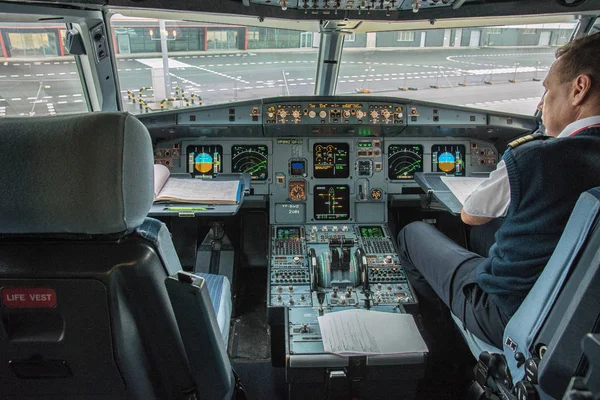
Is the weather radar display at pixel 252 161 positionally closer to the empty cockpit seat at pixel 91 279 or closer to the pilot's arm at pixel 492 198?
the pilot's arm at pixel 492 198

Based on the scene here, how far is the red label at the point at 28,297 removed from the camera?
3.55ft

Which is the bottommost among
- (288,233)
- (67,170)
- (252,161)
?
(288,233)

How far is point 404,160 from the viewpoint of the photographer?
3.32 m

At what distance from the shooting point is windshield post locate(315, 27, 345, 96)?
3.17 meters

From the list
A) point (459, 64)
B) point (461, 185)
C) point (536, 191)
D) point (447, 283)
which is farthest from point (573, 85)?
point (459, 64)

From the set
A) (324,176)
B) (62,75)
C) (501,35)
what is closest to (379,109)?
(324,176)

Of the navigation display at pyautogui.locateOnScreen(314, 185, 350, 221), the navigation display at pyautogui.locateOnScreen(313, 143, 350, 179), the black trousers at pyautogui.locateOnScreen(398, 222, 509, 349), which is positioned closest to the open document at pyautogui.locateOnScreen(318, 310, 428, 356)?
the black trousers at pyautogui.locateOnScreen(398, 222, 509, 349)

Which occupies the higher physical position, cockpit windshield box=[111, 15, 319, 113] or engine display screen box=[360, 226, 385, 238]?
cockpit windshield box=[111, 15, 319, 113]

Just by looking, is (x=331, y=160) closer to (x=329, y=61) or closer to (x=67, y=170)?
(x=329, y=61)

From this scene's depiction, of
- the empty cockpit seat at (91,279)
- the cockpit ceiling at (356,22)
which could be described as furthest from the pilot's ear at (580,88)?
the cockpit ceiling at (356,22)

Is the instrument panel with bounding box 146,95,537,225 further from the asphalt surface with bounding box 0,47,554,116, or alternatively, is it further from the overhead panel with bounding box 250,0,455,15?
the overhead panel with bounding box 250,0,455,15

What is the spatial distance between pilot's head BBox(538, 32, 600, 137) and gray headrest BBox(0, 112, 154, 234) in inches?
54.5

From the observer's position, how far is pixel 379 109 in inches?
119

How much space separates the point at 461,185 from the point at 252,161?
1380 mm
